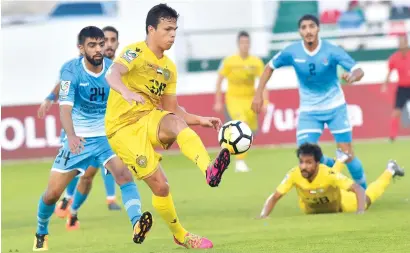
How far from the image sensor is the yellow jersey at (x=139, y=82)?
9.67 metres

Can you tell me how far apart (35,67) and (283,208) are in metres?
14.7

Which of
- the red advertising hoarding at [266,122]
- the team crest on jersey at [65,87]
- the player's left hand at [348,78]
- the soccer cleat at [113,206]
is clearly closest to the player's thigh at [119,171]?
the team crest on jersey at [65,87]

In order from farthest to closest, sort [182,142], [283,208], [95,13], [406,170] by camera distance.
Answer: [95,13], [406,170], [283,208], [182,142]

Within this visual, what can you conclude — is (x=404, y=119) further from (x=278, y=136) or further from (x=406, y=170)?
(x=406, y=170)

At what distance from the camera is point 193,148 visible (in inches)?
362

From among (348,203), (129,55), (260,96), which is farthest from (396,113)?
(129,55)

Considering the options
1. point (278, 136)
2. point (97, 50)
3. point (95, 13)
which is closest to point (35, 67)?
point (95, 13)

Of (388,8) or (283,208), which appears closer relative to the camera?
(283,208)

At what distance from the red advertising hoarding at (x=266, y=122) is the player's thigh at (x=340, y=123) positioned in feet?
34.1

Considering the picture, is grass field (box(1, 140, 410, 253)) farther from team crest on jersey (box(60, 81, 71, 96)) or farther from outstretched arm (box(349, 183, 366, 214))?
team crest on jersey (box(60, 81, 71, 96))

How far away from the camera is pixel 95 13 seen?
3009 cm

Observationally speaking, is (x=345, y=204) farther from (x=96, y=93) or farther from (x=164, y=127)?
(x=164, y=127)

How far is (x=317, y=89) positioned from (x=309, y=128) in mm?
534

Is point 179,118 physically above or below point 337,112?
above
